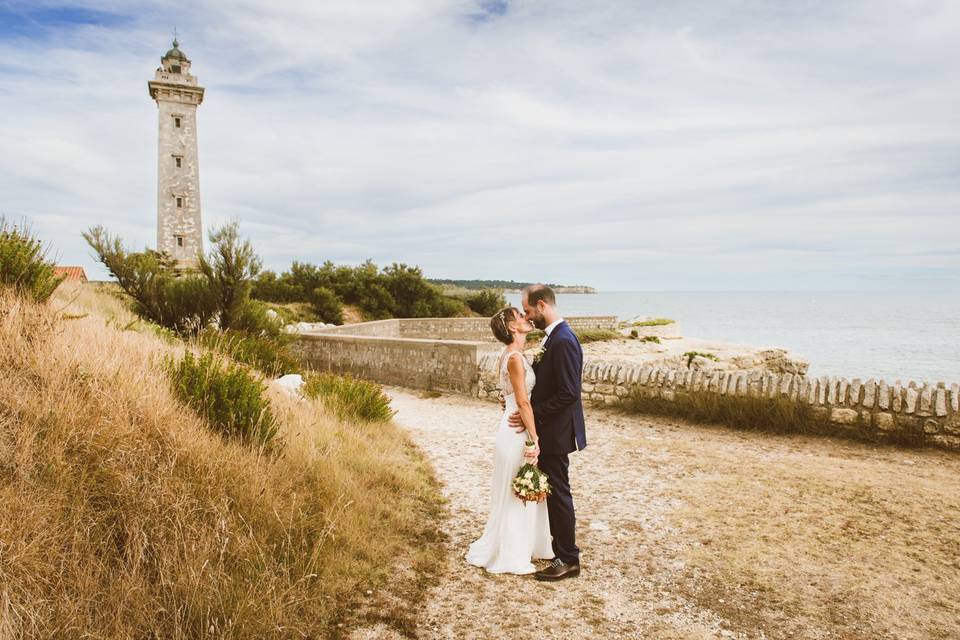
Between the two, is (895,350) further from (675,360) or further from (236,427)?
(236,427)

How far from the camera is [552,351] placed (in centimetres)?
416

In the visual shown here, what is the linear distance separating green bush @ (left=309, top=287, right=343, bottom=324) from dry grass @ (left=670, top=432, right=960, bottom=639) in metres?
23.0

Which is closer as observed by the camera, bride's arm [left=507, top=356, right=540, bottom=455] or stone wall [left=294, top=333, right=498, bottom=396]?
bride's arm [left=507, top=356, right=540, bottom=455]

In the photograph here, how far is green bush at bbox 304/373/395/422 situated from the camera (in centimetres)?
787

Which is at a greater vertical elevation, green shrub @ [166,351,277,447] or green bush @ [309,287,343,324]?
green bush @ [309,287,343,324]

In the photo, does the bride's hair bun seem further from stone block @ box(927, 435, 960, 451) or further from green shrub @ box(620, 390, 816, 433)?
stone block @ box(927, 435, 960, 451)

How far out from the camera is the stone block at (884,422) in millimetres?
7516

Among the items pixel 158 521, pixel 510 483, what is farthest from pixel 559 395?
pixel 158 521

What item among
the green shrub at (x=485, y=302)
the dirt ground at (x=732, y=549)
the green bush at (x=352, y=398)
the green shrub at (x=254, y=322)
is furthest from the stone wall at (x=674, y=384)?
the green shrub at (x=485, y=302)

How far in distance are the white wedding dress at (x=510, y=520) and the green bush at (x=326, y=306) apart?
80.4 feet

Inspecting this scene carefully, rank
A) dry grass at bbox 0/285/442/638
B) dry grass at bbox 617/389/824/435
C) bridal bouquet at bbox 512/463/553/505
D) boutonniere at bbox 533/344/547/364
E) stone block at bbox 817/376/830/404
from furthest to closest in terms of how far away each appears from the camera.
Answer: dry grass at bbox 617/389/824/435, stone block at bbox 817/376/830/404, boutonniere at bbox 533/344/547/364, bridal bouquet at bbox 512/463/553/505, dry grass at bbox 0/285/442/638

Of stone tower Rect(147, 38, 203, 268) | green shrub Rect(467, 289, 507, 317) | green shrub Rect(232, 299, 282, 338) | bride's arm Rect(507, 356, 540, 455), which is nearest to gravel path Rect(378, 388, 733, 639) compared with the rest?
bride's arm Rect(507, 356, 540, 455)

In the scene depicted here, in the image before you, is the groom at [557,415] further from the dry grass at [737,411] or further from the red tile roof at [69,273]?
the red tile roof at [69,273]

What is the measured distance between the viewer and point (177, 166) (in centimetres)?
3341
